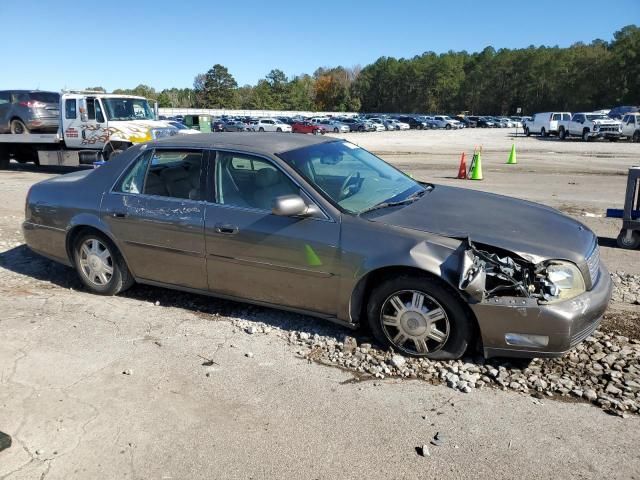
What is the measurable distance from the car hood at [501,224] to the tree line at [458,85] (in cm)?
9898

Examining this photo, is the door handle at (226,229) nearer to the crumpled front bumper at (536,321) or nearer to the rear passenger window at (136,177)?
the rear passenger window at (136,177)

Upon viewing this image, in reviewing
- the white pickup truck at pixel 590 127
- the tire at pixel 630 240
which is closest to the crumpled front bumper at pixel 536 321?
the tire at pixel 630 240

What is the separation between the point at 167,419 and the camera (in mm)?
3211

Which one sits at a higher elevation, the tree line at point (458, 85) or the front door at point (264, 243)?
the tree line at point (458, 85)

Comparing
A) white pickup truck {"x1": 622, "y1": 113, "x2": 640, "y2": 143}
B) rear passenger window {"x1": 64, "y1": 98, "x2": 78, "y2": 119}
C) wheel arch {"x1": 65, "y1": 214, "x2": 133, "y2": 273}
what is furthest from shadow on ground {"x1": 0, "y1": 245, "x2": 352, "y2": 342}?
white pickup truck {"x1": 622, "y1": 113, "x2": 640, "y2": 143}

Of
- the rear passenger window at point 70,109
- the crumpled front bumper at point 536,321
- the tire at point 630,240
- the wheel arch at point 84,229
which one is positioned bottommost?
the tire at point 630,240

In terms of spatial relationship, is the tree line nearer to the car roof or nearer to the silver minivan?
the silver minivan

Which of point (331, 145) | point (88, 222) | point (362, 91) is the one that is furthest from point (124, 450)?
point (362, 91)

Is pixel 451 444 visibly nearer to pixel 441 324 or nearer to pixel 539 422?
pixel 539 422

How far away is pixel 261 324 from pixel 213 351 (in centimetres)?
58

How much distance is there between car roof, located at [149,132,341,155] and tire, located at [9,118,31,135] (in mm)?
14237

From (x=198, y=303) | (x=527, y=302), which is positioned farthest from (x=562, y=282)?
(x=198, y=303)

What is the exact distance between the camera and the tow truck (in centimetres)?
1508

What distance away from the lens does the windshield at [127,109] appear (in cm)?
1522
